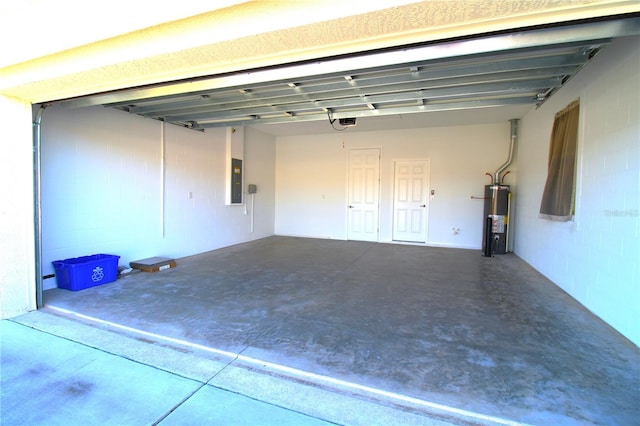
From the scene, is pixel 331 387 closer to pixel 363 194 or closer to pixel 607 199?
pixel 607 199

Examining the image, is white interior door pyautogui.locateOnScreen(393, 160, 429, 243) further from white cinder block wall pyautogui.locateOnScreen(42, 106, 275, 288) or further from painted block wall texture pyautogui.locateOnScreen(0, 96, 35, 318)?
painted block wall texture pyautogui.locateOnScreen(0, 96, 35, 318)

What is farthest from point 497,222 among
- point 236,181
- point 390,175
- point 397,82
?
point 236,181

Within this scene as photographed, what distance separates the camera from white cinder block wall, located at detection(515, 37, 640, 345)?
261 cm

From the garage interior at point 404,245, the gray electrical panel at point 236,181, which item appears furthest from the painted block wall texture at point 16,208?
the gray electrical panel at point 236,181

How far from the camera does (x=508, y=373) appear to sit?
2.12 m

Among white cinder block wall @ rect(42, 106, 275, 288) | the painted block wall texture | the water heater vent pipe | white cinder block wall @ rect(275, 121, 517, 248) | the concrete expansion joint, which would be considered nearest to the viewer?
the concrete expansion joint

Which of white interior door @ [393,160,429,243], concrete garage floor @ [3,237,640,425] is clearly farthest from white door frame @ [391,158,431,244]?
concrete garage floor @ [3,237,640,425]

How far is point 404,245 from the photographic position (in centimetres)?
745

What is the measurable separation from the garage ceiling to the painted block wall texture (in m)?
0.69

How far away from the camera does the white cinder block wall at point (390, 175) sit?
705 centimetres

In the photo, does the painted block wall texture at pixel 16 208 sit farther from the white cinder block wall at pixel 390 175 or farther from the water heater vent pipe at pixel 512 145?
the water heater vent pipe at pixel 512 145

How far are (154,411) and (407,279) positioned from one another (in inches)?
139

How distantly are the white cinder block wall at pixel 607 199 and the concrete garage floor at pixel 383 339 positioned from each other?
259mm

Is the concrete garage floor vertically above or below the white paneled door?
below
